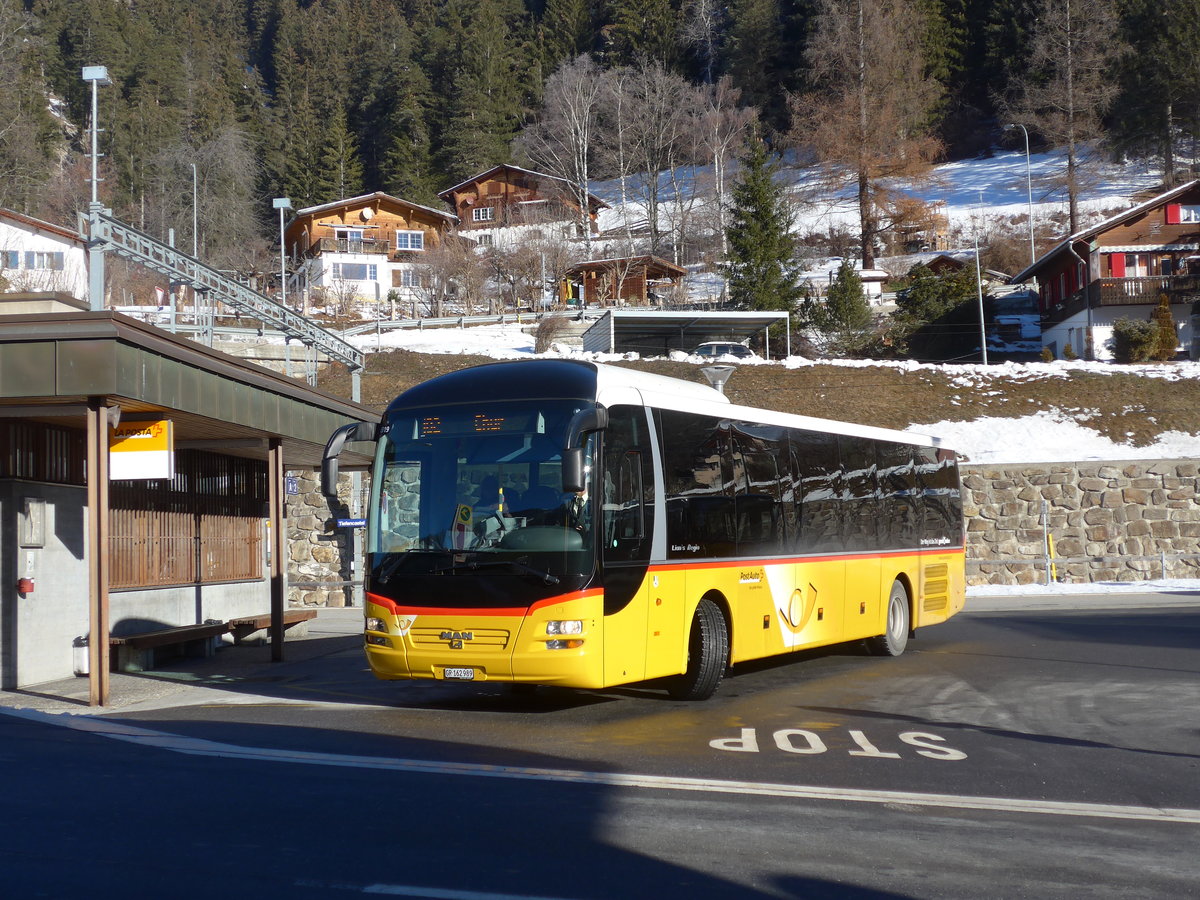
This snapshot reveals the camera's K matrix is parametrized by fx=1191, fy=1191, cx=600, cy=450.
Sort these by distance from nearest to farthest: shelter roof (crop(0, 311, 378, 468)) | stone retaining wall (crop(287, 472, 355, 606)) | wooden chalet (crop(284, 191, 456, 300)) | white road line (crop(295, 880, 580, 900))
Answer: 1. white road line (crop(295, 880, 580, 900))
2. shelter roof (crop(0, 311, 378, 468))
3. stone retaining wall (crop(287, 472, 355, 606))
4. wooden chalet (crop(284, 191, 456, 300))

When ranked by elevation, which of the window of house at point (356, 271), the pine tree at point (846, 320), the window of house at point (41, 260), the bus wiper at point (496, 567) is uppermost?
the window of house at point (356, 271)

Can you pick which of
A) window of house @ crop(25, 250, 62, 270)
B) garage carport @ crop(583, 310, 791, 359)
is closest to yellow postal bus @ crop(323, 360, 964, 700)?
garage carport @ crop(583, 310, 791, 359)

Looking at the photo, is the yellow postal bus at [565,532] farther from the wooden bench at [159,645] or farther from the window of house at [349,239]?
the window of house at [349,239]

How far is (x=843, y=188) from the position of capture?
296 ft

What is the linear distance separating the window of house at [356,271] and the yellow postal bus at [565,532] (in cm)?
7028

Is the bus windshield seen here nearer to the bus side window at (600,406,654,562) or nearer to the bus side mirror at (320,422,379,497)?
the bus side window at (600,406,654,562)

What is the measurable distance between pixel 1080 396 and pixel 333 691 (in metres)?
30.1

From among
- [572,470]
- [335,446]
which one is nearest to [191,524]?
[335,446]

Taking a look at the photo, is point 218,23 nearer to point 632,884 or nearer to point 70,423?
point 70,423

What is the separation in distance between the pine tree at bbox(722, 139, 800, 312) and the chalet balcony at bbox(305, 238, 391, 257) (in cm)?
2923

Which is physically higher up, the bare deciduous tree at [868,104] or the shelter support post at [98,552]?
the bare deciduous tree at [868,104]

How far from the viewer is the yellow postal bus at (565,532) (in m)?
10.4

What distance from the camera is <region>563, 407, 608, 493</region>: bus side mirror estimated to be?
9.87 meters

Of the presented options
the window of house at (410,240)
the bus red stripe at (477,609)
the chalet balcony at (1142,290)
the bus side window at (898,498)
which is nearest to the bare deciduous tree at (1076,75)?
the chalet balcony at (1142,290)
